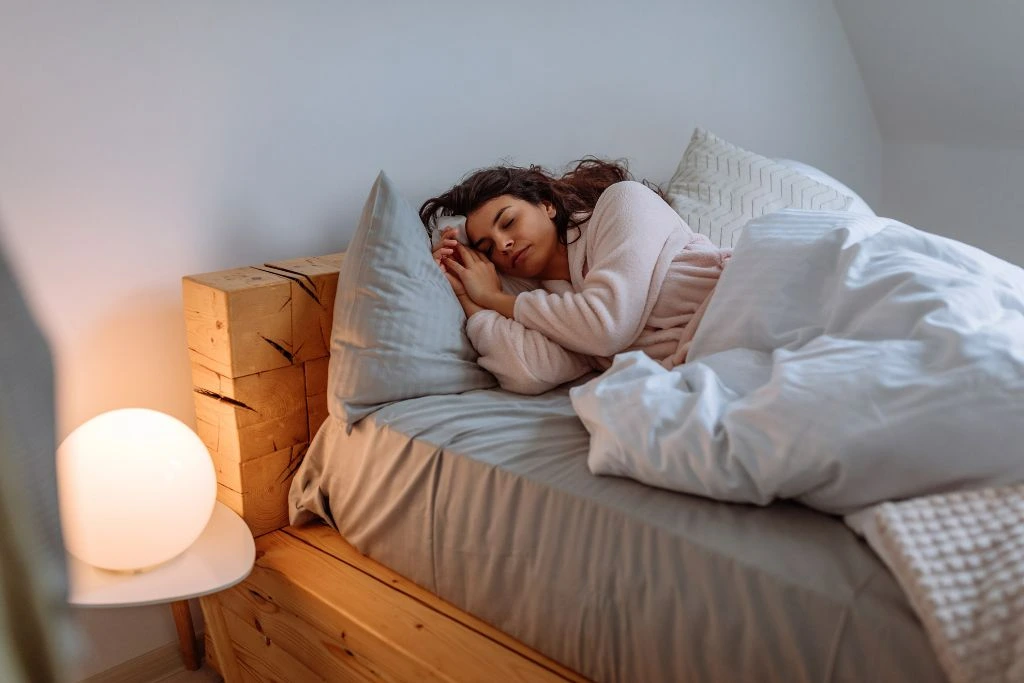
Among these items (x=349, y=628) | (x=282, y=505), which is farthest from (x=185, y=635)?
(x=349, y=628)

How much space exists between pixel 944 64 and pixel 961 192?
1.51 ft

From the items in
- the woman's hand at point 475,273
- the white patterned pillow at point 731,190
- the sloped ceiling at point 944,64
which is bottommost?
the woman's hand at point 475,273

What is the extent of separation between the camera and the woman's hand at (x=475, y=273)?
1.64m

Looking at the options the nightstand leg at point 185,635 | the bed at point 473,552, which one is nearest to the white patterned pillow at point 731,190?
the bed at point 473,552

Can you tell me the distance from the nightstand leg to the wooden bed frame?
0.13 feet

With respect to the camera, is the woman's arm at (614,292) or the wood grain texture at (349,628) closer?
the wood grain texture at (349,628)

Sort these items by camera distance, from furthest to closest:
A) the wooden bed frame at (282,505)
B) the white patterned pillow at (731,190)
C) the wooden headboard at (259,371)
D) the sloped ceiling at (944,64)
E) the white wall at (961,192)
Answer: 1. the white wall at (961,192)
2. the sloped ceiling at (944,64)
3. the white patterned pillow at (731,190)
4. the wooden headboard at (259,371)
5. the wooden bed frame at (282,505)

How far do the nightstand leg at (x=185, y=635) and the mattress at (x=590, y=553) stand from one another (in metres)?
0.32

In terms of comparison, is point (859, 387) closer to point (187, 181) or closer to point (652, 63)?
point (187, 181)

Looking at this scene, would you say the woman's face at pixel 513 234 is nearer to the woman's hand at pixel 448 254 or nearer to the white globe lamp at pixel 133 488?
the woman's hand at pixel 448 254

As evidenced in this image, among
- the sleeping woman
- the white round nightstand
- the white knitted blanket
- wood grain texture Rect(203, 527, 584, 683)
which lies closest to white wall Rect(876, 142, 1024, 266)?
the sleeping woman

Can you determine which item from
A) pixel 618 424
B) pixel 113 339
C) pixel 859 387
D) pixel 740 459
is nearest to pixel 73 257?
pixel 113 339

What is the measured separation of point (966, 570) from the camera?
0.88 m

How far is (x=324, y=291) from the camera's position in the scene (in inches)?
61.9
